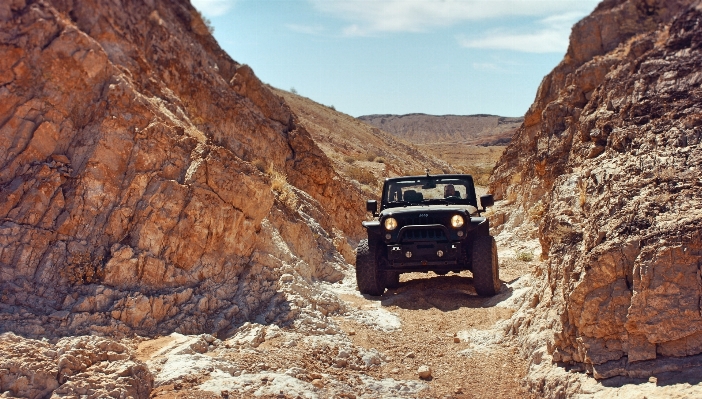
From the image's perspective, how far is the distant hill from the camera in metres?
131

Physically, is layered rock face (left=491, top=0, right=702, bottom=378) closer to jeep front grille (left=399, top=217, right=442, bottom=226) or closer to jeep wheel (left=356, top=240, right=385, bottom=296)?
jeep front grille (left=399, top=217, right=442, bottom=226)

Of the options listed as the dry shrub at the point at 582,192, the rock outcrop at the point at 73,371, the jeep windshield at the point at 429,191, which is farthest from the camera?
the jeep windshield at the point at 429,191

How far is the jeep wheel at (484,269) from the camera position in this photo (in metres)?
8.28

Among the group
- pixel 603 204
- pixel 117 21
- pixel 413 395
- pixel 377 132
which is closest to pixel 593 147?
pixel 603 204

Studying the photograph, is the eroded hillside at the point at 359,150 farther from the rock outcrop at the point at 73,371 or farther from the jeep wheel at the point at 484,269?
the rock outcrop at the point at 73,371

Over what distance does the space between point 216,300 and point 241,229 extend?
1322mm

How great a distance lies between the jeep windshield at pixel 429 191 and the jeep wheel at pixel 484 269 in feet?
4.78

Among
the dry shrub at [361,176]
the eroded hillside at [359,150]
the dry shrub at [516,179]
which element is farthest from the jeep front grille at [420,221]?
the dry shrub at [361,176]

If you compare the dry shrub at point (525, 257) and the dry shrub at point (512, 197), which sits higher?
the dry shrub at point (512, 197)

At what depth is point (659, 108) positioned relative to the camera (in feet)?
20.4

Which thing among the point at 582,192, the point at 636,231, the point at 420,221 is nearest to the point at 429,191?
the point at 420,221

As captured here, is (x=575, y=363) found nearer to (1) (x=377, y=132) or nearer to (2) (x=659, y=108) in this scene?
(2) (x=659, y=108)

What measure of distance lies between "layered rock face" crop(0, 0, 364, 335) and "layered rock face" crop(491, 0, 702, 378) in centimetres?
325

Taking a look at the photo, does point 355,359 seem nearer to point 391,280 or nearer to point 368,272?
point 368,272
